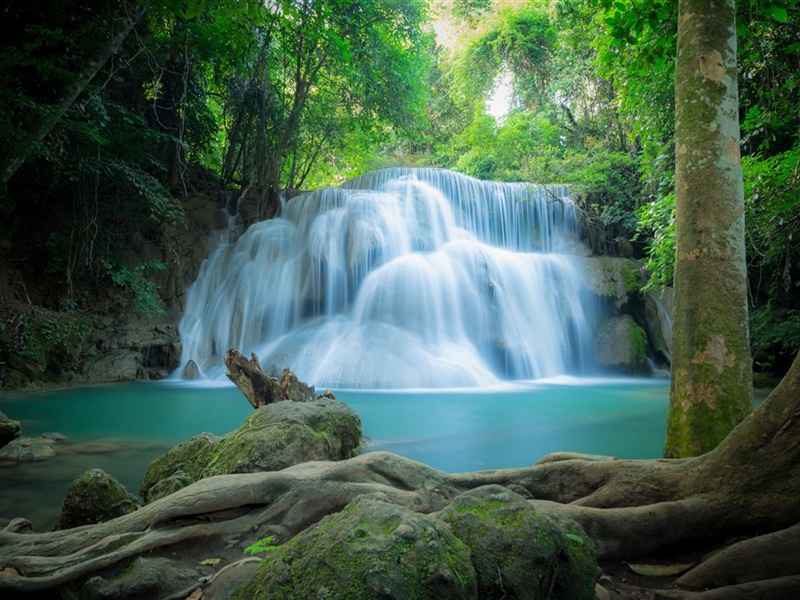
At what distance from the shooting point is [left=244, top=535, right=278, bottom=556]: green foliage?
231 cm

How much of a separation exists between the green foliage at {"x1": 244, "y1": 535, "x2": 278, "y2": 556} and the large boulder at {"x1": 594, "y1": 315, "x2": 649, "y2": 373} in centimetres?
1466

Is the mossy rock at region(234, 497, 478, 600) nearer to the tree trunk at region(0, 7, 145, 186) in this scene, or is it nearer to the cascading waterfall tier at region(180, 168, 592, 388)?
the tree trunk at region(0, 7, 145, 186)

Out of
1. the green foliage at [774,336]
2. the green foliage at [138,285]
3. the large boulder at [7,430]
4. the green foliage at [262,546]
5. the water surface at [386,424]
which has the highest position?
the green foliage at [138,285]

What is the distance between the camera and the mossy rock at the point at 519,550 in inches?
75.8

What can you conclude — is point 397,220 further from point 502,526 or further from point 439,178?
point 502,526

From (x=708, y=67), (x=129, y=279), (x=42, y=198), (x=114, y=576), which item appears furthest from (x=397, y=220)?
(x=114, y=576)

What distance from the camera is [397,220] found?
17500 millimetres

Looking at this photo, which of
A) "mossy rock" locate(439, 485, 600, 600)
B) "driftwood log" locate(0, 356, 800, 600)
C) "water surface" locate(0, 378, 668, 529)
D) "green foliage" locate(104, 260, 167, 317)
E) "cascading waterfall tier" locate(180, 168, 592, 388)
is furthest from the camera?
"cascading waterfall tier" locate(180, 168, 592, 388)

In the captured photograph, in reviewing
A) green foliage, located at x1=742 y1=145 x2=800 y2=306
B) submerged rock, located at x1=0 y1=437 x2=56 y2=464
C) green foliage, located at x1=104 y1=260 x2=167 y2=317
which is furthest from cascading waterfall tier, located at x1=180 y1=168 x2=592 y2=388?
green foliage, located at x1=742 y1=145 x2=800 y2=306

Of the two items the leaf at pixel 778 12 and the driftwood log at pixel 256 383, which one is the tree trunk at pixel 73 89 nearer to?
the driftwood log at pixel 256 383

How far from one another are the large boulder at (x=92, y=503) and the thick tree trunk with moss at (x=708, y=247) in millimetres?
3620

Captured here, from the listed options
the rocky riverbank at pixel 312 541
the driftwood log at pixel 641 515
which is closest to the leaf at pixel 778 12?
the driftwood log at pixel 641 515

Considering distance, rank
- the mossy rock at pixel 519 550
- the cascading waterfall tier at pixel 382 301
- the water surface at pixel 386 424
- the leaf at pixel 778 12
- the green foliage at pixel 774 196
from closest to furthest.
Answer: the mossy rock at pixel 519 550 → the leaf at pixel 778 12 → the water surface at pixel 386 424 → the green foliage at pixel 774 196 → the cascading waterfall tier at pixel 382 301

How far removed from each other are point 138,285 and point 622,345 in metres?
13.5
